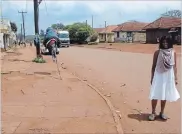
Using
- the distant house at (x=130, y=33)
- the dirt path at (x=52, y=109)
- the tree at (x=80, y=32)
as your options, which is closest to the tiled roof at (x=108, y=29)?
the distant house at (x=130, y=33)

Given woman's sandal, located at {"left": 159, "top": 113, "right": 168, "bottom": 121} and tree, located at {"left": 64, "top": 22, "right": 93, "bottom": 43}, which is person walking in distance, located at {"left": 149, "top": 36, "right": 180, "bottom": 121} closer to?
woman's sandal, located at {"left": 159, "top": 113, "right": 168, "bottom": 121}

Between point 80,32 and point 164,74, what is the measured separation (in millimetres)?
66953

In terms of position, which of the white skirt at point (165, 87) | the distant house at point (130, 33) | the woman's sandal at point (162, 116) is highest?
the distant house at point (130, 33)

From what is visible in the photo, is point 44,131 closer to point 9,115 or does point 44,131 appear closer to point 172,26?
point 9,115

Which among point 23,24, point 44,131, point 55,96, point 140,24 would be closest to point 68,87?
point 55,96

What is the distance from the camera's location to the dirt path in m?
6.18

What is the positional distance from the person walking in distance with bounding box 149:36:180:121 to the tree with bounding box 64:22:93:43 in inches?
2608

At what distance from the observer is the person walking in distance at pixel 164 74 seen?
7066 mm

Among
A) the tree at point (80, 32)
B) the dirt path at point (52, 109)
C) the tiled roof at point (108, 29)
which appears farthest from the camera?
the tiled roof at point (108, 29)

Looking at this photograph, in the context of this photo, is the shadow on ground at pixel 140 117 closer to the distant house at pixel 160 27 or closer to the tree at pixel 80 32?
the distant house at pixel 160 27

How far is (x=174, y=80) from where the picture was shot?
23.7 ft

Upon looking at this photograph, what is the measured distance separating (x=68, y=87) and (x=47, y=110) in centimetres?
320

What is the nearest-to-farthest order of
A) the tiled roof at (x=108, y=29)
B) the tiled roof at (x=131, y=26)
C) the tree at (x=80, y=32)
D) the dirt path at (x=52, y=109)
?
1. the dirt path at (x=52, y=109)
2. the tree at (x=80, y=32)
3. the tiled roof at (x=131, y=26)
4. the tiled roof at (x=108, y=29)

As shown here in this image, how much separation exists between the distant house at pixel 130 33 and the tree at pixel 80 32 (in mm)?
8880
